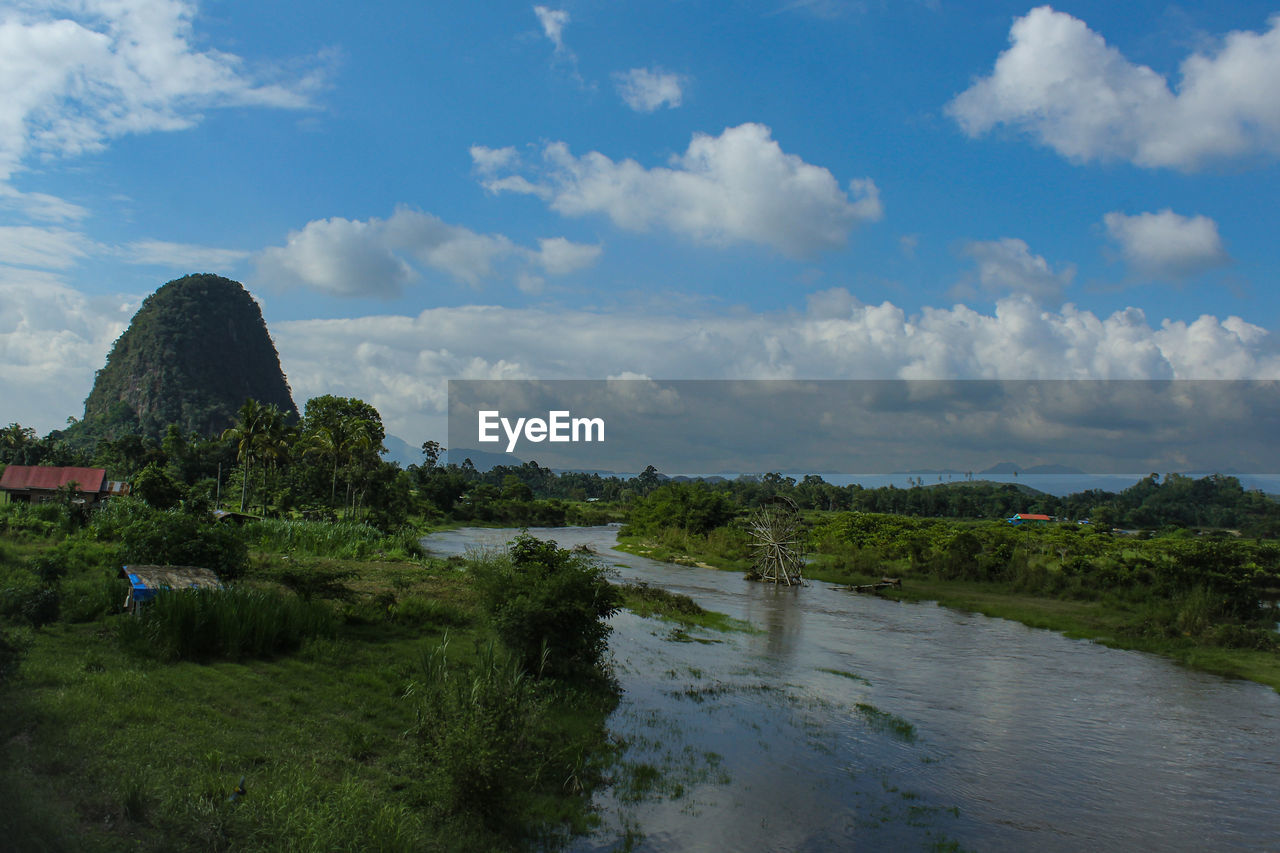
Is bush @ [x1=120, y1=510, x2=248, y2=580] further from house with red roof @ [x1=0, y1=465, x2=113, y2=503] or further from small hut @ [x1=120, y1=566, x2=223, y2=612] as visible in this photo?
house with red roof @ [x1=0, y1=465, x2=113, y2=503]

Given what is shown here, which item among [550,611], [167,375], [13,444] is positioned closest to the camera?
[550,611]

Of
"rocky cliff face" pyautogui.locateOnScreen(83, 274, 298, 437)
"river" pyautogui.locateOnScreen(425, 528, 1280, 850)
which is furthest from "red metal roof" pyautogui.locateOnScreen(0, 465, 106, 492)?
"rocky cliff face" pyautogui.locateOnScreen(83, 274, 298, 437)

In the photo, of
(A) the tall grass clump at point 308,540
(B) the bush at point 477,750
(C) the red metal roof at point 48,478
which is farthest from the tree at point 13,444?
(B) the bush at point 477,750

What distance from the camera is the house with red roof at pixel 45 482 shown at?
173 ft

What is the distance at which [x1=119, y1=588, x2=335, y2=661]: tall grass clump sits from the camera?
43.9 ft

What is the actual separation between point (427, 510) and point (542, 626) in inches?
3022

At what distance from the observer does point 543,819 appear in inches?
403

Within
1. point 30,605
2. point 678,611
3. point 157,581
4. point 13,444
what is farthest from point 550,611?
point 13,444

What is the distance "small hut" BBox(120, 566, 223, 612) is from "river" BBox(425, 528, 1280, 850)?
A: 9616 mm

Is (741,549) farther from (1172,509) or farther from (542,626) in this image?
(1172,509)

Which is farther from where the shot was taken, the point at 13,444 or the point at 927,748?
the point at 13,444

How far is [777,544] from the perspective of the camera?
46375 mm

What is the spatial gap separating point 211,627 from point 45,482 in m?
52.1

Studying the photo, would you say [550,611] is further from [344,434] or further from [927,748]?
[344,434]
